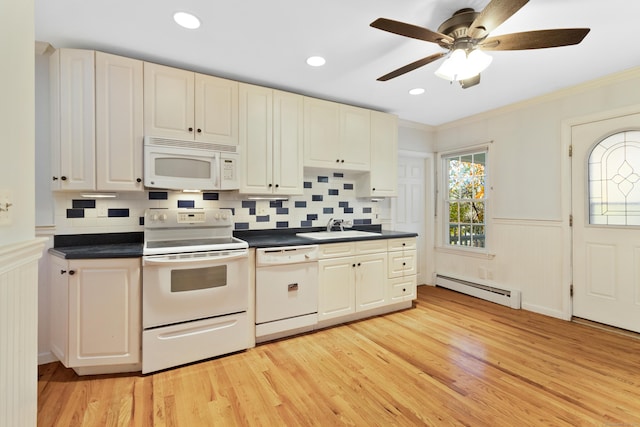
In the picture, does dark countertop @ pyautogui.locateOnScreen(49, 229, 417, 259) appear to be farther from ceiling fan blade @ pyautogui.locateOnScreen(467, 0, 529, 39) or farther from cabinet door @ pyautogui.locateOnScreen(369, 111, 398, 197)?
ceiling fan blade @ pyautogui.locateOnScreen(467, 0, 529, 39)

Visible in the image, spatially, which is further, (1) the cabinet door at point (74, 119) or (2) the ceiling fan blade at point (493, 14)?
(1) the cabinet door at point (74, 119)

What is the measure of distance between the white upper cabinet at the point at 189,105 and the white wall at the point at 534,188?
3.03 m

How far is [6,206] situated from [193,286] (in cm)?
141

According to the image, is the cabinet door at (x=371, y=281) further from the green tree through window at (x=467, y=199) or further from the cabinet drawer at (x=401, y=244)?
the green tree through window at (x=467, y=199)

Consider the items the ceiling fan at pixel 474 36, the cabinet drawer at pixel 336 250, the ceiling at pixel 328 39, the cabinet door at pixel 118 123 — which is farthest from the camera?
the cabinet drawer at pixel 336 250

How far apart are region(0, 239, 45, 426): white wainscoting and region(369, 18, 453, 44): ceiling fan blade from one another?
1.71 m

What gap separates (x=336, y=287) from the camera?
296 centimetres

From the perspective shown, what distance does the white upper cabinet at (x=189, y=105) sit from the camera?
240 cm

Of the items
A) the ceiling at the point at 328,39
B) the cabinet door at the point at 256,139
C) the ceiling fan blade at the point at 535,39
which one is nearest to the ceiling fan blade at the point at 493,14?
the ceiling fan blade at the point at 535,39

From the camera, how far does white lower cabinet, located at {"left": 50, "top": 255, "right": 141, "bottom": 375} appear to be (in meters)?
2.01

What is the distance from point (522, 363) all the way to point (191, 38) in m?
3.34

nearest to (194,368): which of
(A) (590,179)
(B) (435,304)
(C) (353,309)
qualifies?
(C) (353,309)

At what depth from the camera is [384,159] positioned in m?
3.63

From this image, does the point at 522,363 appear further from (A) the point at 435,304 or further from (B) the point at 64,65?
(B) the point at 64,65
